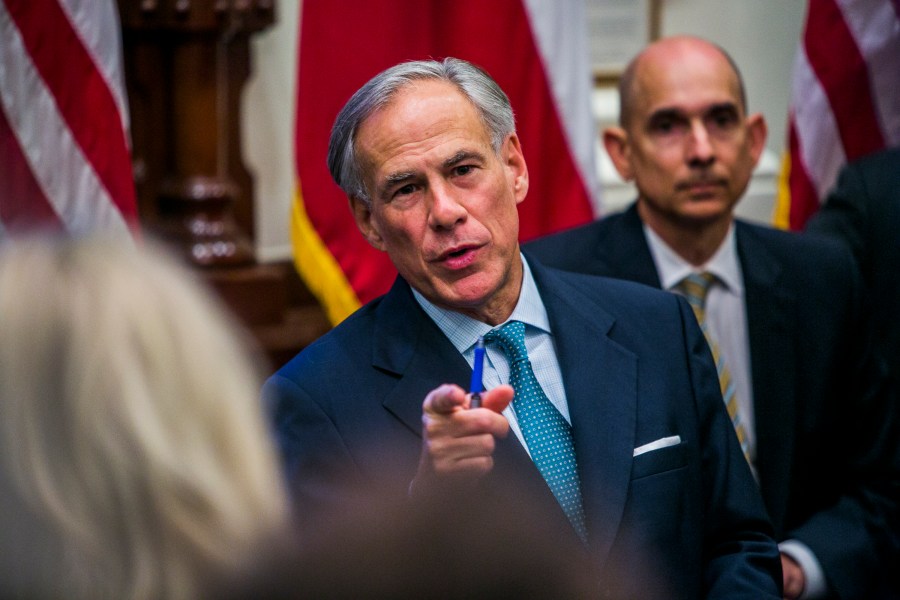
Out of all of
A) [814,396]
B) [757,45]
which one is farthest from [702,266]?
[757,45]

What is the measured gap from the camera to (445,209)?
82.6 inches

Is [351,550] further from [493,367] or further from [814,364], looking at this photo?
[814,364]

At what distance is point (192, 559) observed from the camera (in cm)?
102

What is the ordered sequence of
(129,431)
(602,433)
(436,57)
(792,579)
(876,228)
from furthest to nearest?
(436,57) → (876,228) → (792,579) → (602,433) → (129,431)

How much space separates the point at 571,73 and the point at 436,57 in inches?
17.9

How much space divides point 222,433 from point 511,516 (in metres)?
0.28

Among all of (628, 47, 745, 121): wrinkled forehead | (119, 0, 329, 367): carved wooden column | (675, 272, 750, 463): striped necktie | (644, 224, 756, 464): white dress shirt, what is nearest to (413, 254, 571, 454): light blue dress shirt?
(675, 272, 750, 463): striped necktie

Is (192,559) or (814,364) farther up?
(192,559)

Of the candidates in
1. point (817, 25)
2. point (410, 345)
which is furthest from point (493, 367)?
point (817, 25)

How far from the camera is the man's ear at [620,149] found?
325cm

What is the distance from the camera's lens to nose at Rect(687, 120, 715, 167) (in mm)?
3035

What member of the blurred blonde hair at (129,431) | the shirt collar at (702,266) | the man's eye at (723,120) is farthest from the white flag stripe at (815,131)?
the blurred blonde hair at (129,431)

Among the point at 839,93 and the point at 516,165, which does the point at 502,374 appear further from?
the point at 839,93

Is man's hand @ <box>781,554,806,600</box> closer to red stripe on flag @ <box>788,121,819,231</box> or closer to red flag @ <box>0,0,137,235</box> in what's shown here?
red stripe on flag @ <box>788,121,819,231</box>
